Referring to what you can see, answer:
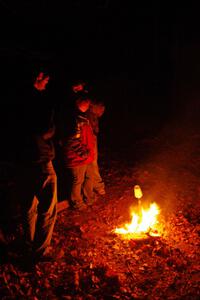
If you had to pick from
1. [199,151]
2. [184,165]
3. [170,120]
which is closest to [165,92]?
[170,120]

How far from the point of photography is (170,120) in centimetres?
1292

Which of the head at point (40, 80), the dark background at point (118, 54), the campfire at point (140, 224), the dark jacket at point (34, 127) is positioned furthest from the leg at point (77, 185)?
the dark background at point (118, 54)

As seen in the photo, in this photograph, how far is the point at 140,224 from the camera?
5.70 metres

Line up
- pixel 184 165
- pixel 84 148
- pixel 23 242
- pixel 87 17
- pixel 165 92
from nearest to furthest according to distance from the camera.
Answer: pixel 23 242 → pixel 84 148 → pixel 184 165 → pixel 87 17 → pixel 165 92

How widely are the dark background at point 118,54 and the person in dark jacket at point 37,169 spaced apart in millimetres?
4508

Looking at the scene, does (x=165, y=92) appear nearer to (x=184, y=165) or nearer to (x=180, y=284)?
(x=184, y=165)

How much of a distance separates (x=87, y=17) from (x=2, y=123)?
971 cm

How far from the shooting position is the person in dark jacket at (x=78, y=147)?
566cm

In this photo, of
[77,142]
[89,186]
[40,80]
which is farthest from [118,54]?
[40,80]

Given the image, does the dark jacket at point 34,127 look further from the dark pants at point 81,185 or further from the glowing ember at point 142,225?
the glowing ember at point 142,225

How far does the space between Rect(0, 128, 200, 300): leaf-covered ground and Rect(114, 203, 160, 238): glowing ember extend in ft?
0.47

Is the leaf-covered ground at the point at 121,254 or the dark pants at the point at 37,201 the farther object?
the dark pants at the point at 37,201

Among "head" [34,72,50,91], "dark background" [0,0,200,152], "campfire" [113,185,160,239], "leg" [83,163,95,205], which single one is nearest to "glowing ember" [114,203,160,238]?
"campfire" [113,185,160,239]

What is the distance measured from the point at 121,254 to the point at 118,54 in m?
11.2
